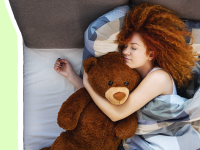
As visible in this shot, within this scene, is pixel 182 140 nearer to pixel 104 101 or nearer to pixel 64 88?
pixel 104 101

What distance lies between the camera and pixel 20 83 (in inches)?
41.9

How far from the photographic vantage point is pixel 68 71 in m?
1.06

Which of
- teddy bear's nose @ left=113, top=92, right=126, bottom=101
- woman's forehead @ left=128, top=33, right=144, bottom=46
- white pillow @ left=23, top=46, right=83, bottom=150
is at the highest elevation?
woman's forehead @ left=128, top=33, right=144, bottom=46

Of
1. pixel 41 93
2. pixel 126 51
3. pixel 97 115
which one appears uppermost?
pixel 126 51

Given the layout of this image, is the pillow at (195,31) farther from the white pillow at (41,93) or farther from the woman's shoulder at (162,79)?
the white pillow at (41,93)

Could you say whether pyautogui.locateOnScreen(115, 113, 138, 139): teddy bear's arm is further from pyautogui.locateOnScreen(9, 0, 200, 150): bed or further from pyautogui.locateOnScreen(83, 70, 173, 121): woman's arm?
pyautogui.locateOnScreen(9, 0, 200, 150): bed

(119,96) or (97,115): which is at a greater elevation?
(119,96)

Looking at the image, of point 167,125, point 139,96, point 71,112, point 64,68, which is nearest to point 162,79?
point 139,96

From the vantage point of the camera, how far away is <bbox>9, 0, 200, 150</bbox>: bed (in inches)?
33.8

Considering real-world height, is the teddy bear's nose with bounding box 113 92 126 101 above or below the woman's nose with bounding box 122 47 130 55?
below

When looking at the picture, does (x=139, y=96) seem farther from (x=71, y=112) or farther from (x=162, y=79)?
(x=71, y=112)

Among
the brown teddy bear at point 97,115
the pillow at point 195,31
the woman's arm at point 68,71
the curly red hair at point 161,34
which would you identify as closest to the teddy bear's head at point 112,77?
the brown teddy bear at point 97,115

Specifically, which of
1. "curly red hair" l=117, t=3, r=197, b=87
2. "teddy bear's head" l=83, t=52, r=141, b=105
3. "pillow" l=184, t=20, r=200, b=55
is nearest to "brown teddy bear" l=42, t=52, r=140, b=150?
"teddy bear's head" l=83, t=52, r=141, b=105

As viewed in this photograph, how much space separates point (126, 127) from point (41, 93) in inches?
22.2
